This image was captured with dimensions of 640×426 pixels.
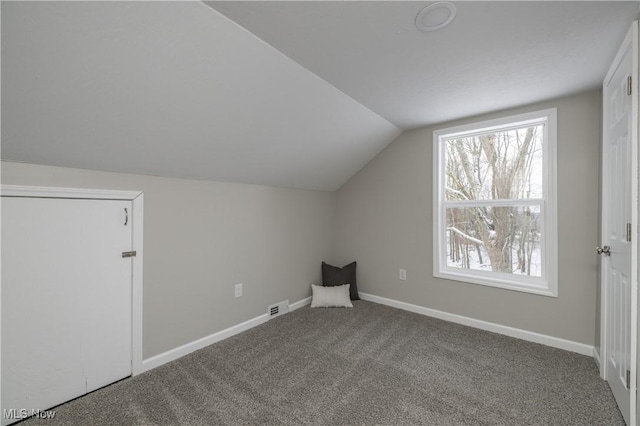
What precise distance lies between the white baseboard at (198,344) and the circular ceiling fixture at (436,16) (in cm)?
268

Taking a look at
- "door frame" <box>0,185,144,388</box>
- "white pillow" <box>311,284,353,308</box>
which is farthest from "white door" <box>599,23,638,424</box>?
"door frame" <box>0,185,144,388</box>

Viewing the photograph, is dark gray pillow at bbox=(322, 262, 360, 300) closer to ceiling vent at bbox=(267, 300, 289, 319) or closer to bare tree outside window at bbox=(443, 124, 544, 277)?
ceiling vent at bbox=(267, 300, 289, 319)

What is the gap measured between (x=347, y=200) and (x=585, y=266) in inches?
94.8

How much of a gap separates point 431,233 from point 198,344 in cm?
249

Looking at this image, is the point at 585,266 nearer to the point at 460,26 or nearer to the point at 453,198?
the point at 453,198

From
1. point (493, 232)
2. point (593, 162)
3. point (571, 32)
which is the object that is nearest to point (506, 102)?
point (593, 162)

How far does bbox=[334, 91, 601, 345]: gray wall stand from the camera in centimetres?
226

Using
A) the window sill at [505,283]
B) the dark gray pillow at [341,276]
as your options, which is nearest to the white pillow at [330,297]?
the dark gray pillow at [341,276]

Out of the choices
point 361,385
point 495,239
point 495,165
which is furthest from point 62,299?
point 495,165

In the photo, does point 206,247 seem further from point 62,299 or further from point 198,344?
point 62,299

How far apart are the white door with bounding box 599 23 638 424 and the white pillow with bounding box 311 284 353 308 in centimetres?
214

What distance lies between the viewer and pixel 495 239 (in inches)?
110

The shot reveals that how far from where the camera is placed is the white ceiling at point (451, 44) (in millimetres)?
1328

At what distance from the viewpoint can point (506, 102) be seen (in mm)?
2430
